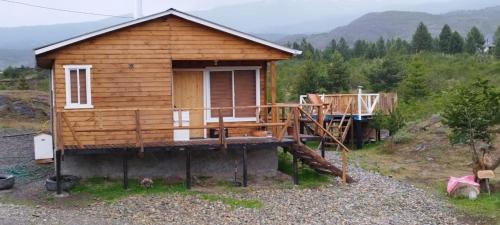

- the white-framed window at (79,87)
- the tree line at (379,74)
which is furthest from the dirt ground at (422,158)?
the white-framed window at (79,87)

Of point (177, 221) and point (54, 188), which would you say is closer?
point (177, 221)

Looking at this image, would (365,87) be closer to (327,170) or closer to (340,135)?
(340,135)

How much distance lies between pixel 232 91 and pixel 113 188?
15.4ft

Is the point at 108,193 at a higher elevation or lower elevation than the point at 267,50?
lower

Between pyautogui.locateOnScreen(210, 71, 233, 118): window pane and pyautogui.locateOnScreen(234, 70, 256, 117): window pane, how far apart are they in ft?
0.60

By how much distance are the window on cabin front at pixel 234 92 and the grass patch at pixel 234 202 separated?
12.2 feet

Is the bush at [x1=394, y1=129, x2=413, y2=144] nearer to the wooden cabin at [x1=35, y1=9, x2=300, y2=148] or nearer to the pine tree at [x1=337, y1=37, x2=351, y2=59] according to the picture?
the wooden cabin at [x1=35, y1=9, x2=300, y2=148]

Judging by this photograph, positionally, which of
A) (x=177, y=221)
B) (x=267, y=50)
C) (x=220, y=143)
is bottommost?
(x=177, y=221)

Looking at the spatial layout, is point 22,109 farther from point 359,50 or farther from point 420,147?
point 359,50

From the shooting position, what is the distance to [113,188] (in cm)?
1730

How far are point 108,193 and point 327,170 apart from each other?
625 centimetres

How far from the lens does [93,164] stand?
1827 centimetres

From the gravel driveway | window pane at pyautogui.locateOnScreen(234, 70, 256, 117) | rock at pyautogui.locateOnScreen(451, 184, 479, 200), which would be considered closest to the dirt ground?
rock at pyautogui.locateOnScreen(451, 184, 479, 200)

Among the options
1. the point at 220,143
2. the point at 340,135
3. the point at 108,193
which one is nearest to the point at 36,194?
the point at 108,193
